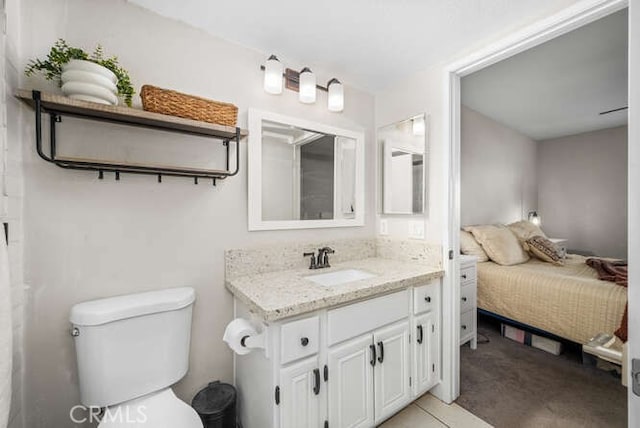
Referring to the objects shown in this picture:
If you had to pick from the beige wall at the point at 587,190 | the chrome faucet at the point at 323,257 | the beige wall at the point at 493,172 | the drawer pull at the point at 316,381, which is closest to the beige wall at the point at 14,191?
the drawer pull at the point at 316,381

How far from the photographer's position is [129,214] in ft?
3.93

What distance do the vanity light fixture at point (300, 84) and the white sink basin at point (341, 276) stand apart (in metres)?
1.10

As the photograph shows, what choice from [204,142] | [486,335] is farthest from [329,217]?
[486,335]

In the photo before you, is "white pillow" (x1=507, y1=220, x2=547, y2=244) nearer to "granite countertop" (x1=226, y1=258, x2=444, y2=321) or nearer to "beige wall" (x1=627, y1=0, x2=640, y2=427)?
"granite countertop" (x1=226, y1=258, x2=444, y2=321)

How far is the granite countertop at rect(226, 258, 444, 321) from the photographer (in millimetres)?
1065

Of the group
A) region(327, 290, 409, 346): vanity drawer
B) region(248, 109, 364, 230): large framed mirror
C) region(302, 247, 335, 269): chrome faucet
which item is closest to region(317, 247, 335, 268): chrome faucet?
region(302, 247, 335, 269): chrome faucet

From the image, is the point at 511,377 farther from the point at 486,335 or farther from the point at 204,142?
the point at 204,142

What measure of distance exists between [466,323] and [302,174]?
1894mm

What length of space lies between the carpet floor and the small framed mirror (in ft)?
4.23

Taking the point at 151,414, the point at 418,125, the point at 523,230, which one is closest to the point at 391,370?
the point at 151,414

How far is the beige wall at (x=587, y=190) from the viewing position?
3.76 m

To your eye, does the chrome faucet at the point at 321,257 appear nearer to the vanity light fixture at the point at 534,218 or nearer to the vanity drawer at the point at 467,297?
the vanity drawer at the point at 467,297

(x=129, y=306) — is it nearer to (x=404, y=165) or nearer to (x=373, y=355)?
(x=373, y=355)

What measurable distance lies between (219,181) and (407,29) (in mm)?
1314
